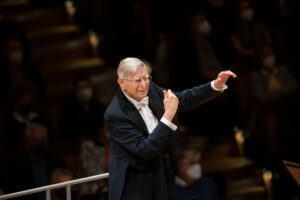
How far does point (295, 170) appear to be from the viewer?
3.75 meters

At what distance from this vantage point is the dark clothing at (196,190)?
5.15 metres

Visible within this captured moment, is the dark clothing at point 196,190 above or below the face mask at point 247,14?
below

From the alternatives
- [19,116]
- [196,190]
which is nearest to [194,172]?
[196,190]

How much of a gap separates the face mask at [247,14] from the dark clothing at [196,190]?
301cm

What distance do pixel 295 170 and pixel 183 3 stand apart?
437cm

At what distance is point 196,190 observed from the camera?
5242mm

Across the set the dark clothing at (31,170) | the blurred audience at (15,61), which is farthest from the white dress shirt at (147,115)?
the blurred audience at (15,61)

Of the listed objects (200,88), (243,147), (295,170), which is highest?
(200,88)

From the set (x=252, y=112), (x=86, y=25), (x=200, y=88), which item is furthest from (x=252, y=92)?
(x=200, y=88)

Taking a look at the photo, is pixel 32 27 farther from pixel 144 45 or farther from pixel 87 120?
pixel 87 120

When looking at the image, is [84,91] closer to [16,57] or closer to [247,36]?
[16,57]

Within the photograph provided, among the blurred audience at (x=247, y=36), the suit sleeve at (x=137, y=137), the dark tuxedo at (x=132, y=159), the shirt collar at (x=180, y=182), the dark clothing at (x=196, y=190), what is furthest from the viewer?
the blurred audience at (x=247, y=36)

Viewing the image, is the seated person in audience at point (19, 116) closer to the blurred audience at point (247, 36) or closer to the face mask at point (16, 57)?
the face mask at point (16, 57)

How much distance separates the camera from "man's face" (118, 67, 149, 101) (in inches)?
128
